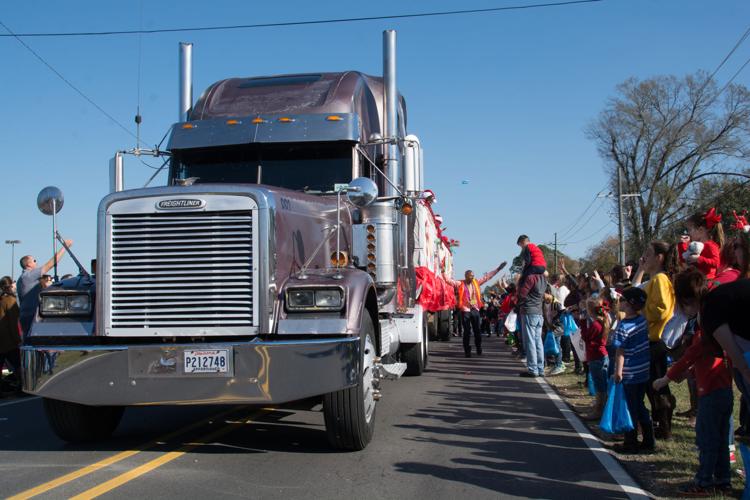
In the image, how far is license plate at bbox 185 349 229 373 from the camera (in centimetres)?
557

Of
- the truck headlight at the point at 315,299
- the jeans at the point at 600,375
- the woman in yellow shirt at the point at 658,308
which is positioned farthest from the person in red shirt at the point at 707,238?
A: the truck headlight at the point at 315,299

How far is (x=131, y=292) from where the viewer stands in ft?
19.6

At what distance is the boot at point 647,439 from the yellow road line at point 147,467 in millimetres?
3758

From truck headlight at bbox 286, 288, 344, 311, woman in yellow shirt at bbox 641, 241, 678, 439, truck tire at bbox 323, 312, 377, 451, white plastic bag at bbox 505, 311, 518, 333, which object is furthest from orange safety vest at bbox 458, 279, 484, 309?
truck headlight at bbox 286, 288, 344, 311

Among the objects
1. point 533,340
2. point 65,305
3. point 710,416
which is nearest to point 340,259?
point 65,305

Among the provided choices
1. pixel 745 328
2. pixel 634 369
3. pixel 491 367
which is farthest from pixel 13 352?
pixel 745 328

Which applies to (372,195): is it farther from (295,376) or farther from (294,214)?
(295,376)

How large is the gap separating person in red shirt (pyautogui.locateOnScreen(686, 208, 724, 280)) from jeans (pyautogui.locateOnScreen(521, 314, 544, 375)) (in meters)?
4.50

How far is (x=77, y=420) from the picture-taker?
6570 mm

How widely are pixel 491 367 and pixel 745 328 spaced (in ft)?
33.0

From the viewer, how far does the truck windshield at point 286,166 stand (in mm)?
8078

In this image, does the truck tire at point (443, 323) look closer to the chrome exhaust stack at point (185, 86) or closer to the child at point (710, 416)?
the chrome exhaust stack at point (185, 86)

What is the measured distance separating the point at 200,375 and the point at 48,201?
2.68 meters

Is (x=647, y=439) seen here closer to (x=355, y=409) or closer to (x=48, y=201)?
(x=355, y=409)
